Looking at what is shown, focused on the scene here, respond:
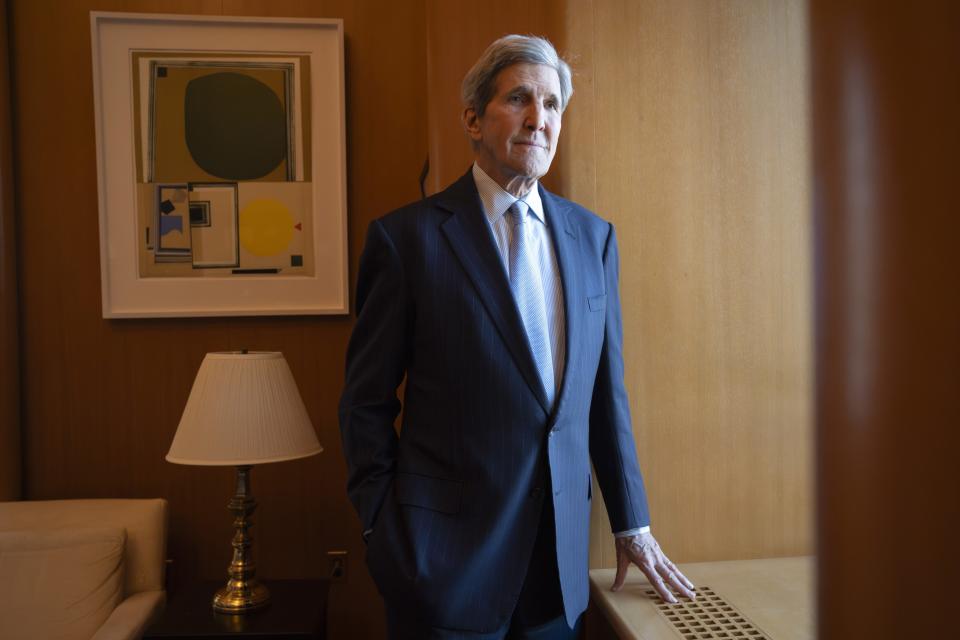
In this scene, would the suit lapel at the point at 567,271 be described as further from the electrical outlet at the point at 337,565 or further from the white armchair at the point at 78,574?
the electrical outlet at the point at 337,565

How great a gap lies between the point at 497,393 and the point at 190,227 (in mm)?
2004

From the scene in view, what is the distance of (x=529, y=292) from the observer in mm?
1491

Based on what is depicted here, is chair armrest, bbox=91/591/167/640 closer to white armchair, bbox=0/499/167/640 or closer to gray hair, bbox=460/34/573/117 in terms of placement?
white armchair, bbox=0/499/167/640

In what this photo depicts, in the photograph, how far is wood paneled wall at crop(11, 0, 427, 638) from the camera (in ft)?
9.71

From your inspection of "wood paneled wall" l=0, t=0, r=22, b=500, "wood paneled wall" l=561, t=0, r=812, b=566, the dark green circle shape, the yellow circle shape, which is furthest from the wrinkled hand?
"wood paneled wall" l=0, t=0, r=22, b=500

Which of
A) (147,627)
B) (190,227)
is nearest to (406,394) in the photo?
(147,627)

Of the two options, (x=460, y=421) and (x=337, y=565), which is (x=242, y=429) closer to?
(x=337, y=565)

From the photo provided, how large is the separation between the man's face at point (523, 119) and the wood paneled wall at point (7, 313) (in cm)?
222

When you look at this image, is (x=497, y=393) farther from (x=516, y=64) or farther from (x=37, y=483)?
(x=37, y=483)

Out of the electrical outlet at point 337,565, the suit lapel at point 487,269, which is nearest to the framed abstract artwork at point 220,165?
the electrical outlet at point 337,565

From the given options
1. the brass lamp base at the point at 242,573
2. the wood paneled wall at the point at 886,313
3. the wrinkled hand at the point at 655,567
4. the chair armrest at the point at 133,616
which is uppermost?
the wood paneled wall at the point at 886,313

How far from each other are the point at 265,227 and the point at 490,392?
1.88m

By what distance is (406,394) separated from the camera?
1.51 meters

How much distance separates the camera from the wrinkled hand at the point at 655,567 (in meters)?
1.56
